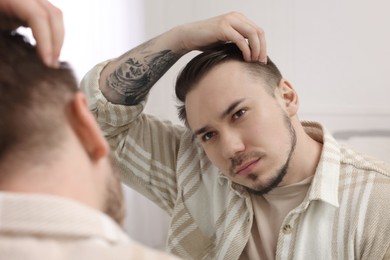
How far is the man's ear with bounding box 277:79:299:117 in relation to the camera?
131 cm

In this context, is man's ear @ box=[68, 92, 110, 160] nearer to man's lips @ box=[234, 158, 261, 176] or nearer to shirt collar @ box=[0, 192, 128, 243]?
shirt collar @ box=[0, 192, 128, 243]

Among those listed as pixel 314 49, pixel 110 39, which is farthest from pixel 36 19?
pixel 314 49

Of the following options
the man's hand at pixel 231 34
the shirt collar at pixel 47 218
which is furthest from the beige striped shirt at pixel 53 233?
the man's hand at pixel 231 34

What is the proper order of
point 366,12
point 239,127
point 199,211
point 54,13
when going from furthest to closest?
1. point 366,12
2. point 199,211
3. point 239,127
4. point 54,13

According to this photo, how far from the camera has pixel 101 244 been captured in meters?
0.51

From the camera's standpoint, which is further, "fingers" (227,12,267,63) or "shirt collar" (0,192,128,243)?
"fingers" (227,12,267,63)

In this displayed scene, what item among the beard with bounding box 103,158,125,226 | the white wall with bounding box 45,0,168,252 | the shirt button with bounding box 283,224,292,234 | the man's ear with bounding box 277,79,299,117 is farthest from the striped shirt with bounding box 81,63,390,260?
the beard with bounding box 103,158,125,226

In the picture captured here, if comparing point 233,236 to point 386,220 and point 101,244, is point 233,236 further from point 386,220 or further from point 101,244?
point 101,244

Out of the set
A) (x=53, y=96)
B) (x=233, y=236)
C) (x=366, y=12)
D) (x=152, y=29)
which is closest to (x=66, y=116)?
(x=53, y=96)

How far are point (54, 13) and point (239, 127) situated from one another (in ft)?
1.91

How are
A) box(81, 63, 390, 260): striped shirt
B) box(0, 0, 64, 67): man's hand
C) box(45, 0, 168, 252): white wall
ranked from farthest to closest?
1. box(45, 0, 168, 252): white wall
2. box(81, 63, 390, 260): striped shirt
3. box(0, 0, 64, 67): man's hand

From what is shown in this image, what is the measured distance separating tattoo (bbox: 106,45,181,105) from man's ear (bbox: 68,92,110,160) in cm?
73

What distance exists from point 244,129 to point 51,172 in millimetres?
707

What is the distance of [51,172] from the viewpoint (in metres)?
0.56
